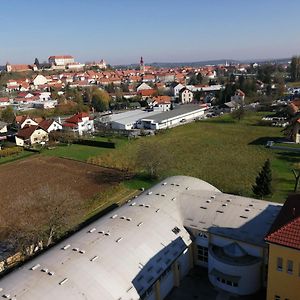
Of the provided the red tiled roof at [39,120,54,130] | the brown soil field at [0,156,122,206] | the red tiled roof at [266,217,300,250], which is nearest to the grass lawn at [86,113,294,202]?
the brown soil field at [0,156,122,206]

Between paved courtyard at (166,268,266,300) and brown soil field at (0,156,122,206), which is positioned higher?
brown soil field at (0,156,122,206)

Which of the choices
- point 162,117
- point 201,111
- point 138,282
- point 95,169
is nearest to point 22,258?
point 138,282

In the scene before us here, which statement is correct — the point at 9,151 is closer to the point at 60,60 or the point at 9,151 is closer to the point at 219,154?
the point at 219,154

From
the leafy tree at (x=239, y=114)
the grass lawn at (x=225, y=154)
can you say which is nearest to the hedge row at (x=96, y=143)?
the grass lawn at (x=225, y=154)

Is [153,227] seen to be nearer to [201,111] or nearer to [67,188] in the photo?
[67,188]

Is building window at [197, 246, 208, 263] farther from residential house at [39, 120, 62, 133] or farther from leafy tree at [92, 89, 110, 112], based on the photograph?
leafy tree at [92, 89, 110, 112]

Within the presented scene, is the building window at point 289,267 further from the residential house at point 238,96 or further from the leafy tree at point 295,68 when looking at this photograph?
the leafy tree at point 295,68
